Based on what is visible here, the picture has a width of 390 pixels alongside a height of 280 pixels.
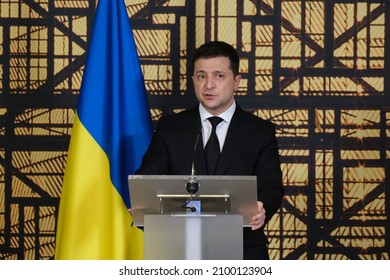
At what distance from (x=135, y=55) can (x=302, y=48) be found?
0.97 m

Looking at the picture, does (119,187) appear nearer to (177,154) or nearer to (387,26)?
(177,154)

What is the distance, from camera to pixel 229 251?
8.59 ft

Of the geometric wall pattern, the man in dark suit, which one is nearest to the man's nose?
the man in dark suit

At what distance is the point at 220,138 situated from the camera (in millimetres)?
3270

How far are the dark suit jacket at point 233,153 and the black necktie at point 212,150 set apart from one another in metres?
0.02

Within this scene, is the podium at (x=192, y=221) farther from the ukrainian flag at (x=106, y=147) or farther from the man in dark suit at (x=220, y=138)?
the ukrainian flag at (x=106, y=147)

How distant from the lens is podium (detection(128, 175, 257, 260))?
2.58 m

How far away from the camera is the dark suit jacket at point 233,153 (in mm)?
3137

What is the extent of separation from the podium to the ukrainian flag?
1.04 metres

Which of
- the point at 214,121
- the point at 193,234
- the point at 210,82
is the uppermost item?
the point at 210,82

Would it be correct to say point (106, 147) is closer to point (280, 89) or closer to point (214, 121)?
point (214, 121)

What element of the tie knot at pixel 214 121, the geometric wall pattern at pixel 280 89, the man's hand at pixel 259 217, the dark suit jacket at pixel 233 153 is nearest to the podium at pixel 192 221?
the man's hand at pixel 259 217

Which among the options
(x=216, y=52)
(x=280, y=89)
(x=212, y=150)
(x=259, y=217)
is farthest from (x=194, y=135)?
(x=280, y=89)

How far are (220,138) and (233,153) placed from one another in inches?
4.6
